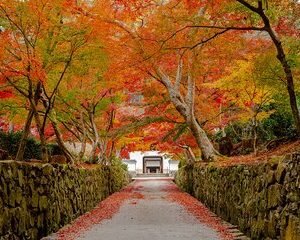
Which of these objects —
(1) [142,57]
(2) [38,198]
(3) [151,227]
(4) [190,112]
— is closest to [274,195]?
(3) [151,227]

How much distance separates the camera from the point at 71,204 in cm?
1212

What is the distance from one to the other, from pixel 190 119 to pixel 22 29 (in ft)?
27.7

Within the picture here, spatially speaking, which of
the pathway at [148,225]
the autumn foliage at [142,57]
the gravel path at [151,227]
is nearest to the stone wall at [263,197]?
the pathway at [148,225]

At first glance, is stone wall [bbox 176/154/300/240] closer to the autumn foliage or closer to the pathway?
the pathway

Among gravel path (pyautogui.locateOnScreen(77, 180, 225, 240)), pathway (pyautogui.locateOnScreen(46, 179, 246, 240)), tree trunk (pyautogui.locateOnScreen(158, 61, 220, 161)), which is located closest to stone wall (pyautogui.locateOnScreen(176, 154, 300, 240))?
pathway (pyautogui.locateOnScreen(46, 179, 246, 240))

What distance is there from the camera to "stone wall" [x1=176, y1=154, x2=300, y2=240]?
19.4ft

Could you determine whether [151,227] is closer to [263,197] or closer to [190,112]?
[263,197]

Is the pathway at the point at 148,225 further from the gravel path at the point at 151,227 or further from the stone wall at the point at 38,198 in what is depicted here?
the stone wall at the point at 38,198

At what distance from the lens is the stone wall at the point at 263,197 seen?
5.90 m

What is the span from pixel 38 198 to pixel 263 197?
4305 mm

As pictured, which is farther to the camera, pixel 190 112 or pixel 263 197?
pixel 190 112

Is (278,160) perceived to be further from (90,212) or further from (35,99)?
(90,212)

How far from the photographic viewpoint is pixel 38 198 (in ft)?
28.7

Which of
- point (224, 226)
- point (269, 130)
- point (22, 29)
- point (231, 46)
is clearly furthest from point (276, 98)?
point (22, 29)
